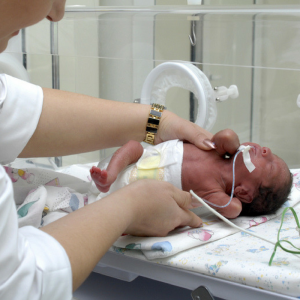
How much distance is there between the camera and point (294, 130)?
2.05 meters

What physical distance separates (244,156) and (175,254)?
397 millimetres

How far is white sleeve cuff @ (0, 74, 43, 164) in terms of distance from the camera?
2.86 ft

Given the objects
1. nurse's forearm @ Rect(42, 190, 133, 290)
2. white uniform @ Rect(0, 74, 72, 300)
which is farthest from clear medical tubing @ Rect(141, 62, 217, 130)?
white uniform @ Rect(0, 74, 72, 300)

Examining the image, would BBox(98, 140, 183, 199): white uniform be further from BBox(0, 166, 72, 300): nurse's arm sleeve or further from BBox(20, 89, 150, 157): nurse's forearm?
BBox(0, 166, 72, 300): nurse's arm sleeve

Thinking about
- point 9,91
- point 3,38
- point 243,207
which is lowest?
point 243,207

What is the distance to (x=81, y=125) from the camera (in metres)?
1.03

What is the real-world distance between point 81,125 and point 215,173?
413 millimetres

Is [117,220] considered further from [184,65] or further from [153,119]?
[184,65]

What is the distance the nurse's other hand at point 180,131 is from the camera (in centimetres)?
110

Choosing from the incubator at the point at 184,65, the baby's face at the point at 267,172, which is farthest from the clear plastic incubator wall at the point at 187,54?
the baby's face at the point at 267,172

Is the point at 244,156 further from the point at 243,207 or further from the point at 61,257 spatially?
the point at 61,257

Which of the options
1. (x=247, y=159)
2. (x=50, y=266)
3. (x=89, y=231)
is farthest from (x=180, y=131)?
(x=50, y=266)

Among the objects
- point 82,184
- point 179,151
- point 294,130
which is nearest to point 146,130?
point 179,151

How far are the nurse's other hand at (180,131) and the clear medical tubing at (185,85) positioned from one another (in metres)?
0.22
